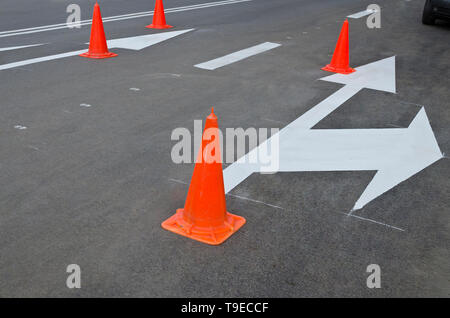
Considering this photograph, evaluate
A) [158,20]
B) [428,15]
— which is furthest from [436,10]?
[158,20]

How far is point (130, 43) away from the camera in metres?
9.75

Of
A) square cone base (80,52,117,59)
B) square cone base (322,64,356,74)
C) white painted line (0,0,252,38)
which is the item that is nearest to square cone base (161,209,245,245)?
square cone base (322,64,356,74)

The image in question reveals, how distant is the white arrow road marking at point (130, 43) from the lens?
7.98 metres

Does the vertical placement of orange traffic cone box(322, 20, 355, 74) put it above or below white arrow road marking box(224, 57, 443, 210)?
above

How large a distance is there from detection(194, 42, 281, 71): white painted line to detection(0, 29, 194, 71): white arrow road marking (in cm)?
164

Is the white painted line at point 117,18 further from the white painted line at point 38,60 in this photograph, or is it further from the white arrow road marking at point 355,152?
the white arrow road marking at point 355,152

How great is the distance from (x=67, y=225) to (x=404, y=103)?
5106 mm

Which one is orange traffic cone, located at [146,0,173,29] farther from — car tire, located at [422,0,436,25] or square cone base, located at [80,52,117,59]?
car tire, located at [422,0,436,25]

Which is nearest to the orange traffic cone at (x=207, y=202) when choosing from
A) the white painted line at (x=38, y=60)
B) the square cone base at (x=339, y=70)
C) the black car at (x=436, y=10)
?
the white painted line at (x=38, y=60)

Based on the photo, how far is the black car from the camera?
12459 millimetres

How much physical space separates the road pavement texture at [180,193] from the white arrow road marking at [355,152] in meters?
0.12

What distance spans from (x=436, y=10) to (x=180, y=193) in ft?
36.9

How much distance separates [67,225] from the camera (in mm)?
3574
